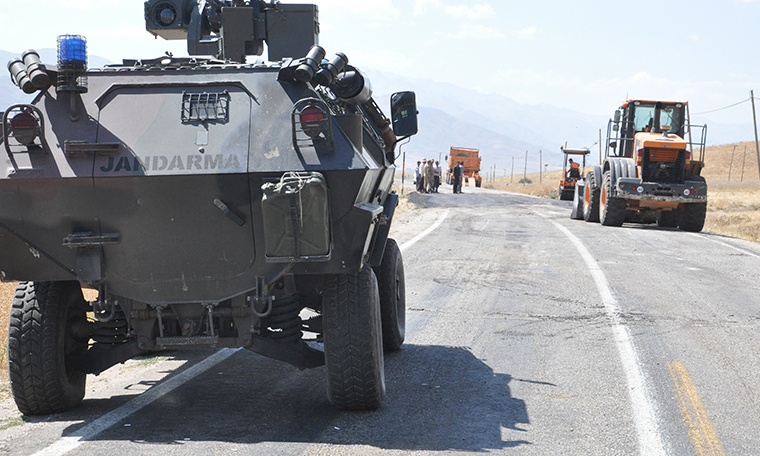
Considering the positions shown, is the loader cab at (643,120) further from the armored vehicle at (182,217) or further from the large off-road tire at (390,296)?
the armored vehicle at (182,217)

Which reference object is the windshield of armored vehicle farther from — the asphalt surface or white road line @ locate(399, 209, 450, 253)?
the asphalt surface

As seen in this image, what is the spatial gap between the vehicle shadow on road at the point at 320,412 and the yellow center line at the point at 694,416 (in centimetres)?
108

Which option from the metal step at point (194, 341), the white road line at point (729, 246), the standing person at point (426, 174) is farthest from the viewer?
the standing person at point (426, 174)

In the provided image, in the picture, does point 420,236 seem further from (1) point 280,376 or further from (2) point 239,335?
(2) point 239,335

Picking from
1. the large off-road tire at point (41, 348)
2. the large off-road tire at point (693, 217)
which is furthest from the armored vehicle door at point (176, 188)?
the large off-road tire at point (693, 217)

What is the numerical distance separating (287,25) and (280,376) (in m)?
3.84

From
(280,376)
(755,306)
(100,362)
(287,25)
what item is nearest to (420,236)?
(755,306)

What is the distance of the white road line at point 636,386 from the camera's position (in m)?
5.18

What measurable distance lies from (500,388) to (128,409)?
2.73 m

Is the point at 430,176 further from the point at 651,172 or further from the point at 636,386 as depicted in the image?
the point at 636,386

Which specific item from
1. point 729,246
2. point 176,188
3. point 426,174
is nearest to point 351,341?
point 176,188

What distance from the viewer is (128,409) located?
5.85m

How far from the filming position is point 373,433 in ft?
17.3

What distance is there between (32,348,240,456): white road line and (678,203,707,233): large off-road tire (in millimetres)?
15994
